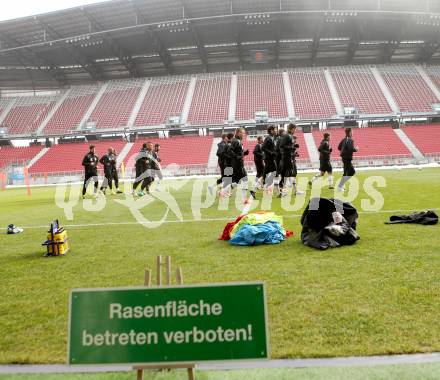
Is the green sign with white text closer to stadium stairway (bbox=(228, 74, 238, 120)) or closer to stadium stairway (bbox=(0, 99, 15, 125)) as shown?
stadium stairway (bbox=(228, 74, 238, 120))

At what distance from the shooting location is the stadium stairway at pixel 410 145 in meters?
33.8

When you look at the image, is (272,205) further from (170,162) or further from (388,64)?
(388,64)

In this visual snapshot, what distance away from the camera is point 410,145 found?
38812 millimetres

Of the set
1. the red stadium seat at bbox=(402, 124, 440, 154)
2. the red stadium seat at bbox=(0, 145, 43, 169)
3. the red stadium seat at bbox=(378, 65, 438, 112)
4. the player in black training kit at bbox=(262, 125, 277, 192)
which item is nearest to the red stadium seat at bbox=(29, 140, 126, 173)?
the red stadium seat at bbox=(0, 145, 43, 169)

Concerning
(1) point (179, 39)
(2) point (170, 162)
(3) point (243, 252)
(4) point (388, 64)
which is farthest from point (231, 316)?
(4) point (388, 64)

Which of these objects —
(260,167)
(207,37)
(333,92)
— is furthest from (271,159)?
(333,92)

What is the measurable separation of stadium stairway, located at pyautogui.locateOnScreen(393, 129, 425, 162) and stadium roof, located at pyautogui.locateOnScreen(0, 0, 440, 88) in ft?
34.3

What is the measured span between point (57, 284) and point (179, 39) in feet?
139

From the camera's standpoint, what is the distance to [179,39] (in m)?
43.5

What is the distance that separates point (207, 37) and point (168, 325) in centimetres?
4455

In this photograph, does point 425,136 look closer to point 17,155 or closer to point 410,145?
point 410,145

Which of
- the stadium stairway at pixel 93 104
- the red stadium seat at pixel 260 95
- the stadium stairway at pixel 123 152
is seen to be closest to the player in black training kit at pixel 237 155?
the stadium stairway at pixel 123 152

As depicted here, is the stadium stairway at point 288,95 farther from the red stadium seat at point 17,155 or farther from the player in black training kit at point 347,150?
the player in black training kit at point 347,150

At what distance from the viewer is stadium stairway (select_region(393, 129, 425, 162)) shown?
33.8 meters
